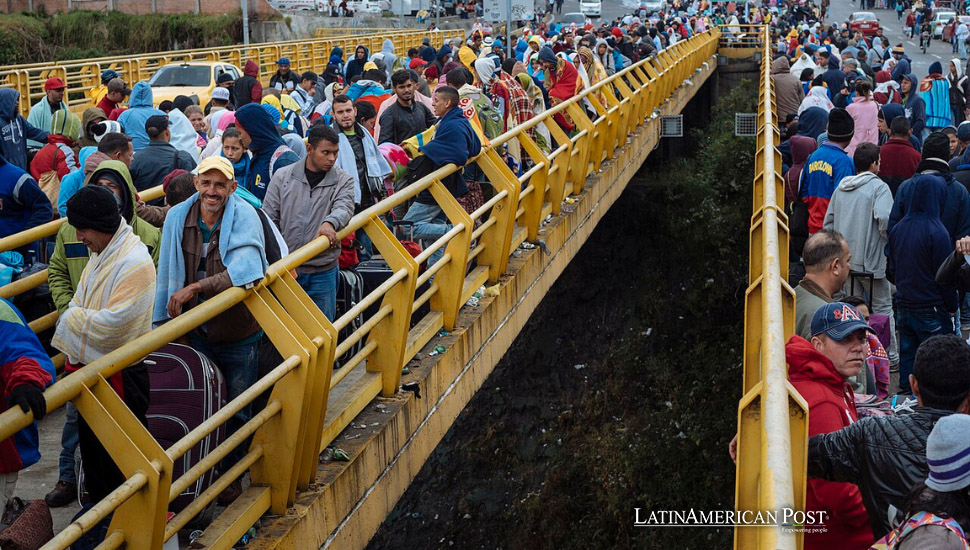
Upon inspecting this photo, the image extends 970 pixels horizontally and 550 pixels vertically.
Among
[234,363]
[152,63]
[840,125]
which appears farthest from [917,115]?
[152,63]

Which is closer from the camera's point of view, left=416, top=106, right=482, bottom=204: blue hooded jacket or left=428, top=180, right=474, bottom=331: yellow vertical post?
left=428, top=180, right=474, bottom=331: yellow vertical post

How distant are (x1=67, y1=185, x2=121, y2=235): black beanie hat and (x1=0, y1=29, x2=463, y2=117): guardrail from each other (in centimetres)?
1285

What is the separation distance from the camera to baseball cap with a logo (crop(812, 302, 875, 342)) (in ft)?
13.8

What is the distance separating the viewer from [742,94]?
91.7 feet

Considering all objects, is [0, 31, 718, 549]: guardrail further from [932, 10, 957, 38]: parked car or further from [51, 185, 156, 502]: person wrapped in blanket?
[932, 10, 957, 38]: parked car

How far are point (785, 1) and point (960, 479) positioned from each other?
62573 mm

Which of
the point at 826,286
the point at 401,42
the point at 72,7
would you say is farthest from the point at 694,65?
the point at 72,7

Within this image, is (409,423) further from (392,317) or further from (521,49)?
(521,49)

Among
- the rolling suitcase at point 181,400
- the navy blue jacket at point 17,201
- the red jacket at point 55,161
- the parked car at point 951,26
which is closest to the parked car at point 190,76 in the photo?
the red jacket at point 55,161

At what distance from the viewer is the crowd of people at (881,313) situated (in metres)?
3.37

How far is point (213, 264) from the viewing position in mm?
4453

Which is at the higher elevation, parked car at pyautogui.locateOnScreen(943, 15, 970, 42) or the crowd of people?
parked car at pyautogui.locateOnScreen(943, 15, 970, 42)

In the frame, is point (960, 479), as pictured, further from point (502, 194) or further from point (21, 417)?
point (502, 194)

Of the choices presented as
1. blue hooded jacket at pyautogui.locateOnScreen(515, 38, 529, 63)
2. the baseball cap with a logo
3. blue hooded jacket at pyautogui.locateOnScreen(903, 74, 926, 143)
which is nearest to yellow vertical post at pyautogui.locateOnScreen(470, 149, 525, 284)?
the baseball cap with a logo
